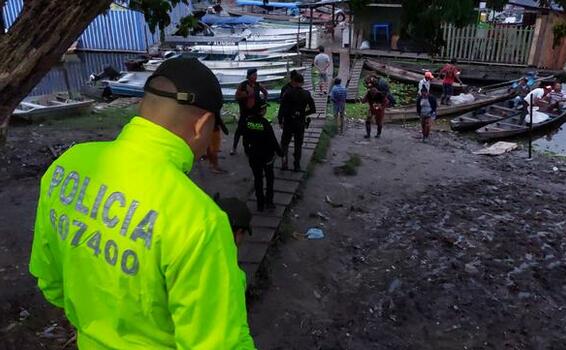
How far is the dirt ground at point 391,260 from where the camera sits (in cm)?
460

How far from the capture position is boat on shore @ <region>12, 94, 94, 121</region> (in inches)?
469

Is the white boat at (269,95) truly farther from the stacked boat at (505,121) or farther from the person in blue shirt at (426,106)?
the stacked boat at (505,121)

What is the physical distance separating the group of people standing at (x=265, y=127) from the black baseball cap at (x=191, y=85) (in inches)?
183

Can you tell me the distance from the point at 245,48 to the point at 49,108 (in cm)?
1237

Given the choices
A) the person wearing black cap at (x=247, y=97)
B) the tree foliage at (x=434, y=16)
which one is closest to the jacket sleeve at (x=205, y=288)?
the tree foliage at (x=434, y=16)

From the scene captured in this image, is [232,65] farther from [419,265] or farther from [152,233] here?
[152,233]

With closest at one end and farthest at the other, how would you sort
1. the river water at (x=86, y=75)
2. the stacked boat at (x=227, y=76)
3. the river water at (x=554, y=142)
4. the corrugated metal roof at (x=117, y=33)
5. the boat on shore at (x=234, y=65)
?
the river water at (x=554, y=142) < the river water at (x=86, y=75) < the stacked boat at (x=227, y=76) < the boat on shore at (x=234, y=65) < the corrugated metal roof at (x=117, y=33)

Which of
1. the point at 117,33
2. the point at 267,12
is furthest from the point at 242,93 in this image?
the point at 267,12

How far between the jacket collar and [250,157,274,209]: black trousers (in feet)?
16.1

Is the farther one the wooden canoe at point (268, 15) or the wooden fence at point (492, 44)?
the wooden canoe at point (268, 15)

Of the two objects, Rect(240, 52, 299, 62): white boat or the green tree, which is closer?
the green tree

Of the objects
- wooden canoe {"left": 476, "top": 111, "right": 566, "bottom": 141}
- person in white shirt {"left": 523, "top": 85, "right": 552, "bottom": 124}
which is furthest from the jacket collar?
person in white shirt {"left": 523, "top": 85, "right": 552, "bottom": 124}

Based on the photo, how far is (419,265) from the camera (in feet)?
19.6

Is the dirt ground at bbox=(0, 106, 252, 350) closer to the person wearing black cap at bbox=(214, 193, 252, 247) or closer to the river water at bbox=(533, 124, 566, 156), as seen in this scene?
the person wearing black cap at bbox=(214, 193, 252, 247)
